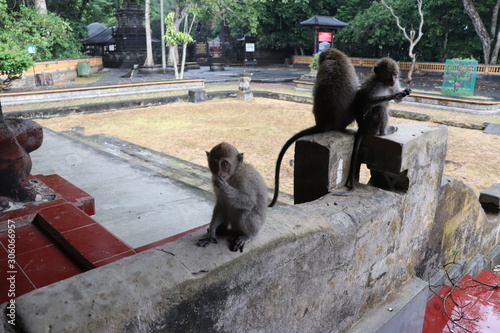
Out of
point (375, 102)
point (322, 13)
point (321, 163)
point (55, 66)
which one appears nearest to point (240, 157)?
point (321, 163)

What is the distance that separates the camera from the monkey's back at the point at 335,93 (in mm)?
3189

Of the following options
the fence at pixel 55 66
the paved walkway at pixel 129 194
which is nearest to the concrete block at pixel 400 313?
the paved walkway at pixel 129 194

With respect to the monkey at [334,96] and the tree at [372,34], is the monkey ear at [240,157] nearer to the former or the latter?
the monkey at [334,96]

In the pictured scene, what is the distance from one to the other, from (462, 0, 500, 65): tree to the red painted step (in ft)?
71.5

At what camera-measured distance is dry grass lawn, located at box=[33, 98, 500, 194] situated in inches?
292

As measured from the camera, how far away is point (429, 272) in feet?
12.6

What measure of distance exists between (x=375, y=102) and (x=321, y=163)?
2.38 ft

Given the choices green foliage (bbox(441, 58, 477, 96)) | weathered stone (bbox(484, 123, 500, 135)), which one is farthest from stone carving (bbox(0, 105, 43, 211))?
green foliage (bbox(441, 58, 477, 96))

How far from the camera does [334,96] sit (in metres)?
3.20

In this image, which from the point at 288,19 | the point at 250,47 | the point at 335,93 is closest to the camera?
the point at 335,93

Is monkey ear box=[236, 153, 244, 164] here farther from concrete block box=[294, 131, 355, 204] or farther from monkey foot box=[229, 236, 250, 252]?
concrete block box=[294, 131, 355, 204]

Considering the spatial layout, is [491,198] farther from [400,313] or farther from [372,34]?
[372,34]

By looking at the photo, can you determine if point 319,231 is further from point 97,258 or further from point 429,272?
point 429,272

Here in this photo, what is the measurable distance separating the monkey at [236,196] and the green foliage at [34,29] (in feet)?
51.5
